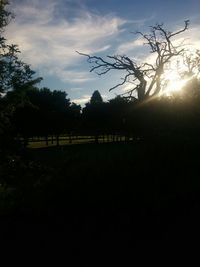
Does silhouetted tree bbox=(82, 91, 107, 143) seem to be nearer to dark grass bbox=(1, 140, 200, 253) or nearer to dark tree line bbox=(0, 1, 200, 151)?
dark tree line bbox=(0, 1, 200, 151)

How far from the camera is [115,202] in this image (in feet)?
26.0

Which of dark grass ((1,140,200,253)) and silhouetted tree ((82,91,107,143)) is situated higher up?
silhouetted tree ((82,91,107,143))

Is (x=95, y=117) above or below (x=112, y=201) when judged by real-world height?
above

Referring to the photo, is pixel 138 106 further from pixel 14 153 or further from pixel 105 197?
pixel 105 197

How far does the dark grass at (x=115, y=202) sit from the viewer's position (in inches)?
280

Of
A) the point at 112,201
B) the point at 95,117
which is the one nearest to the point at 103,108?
the point at 95,117

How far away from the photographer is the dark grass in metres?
7.12

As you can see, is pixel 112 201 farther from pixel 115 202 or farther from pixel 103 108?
pixel 103 108

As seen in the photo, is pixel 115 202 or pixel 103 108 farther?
pixel 103 108

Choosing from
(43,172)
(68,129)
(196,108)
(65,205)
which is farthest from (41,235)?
(68,129)

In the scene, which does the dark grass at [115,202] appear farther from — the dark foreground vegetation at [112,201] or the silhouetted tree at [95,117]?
the silhouetted tree at [95,117]

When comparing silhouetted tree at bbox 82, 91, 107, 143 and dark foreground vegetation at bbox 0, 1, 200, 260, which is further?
silhouetted tree at bbox 82, 91, 107, 143

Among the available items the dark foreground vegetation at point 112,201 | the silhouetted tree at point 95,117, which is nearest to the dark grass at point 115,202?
the dark foreground vegetation at point 112,201

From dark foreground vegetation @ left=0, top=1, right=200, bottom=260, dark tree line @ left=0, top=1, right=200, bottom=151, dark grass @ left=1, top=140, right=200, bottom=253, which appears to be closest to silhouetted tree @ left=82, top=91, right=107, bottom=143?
dark tree line @ left=0, top=1, right=200, bottom=151
